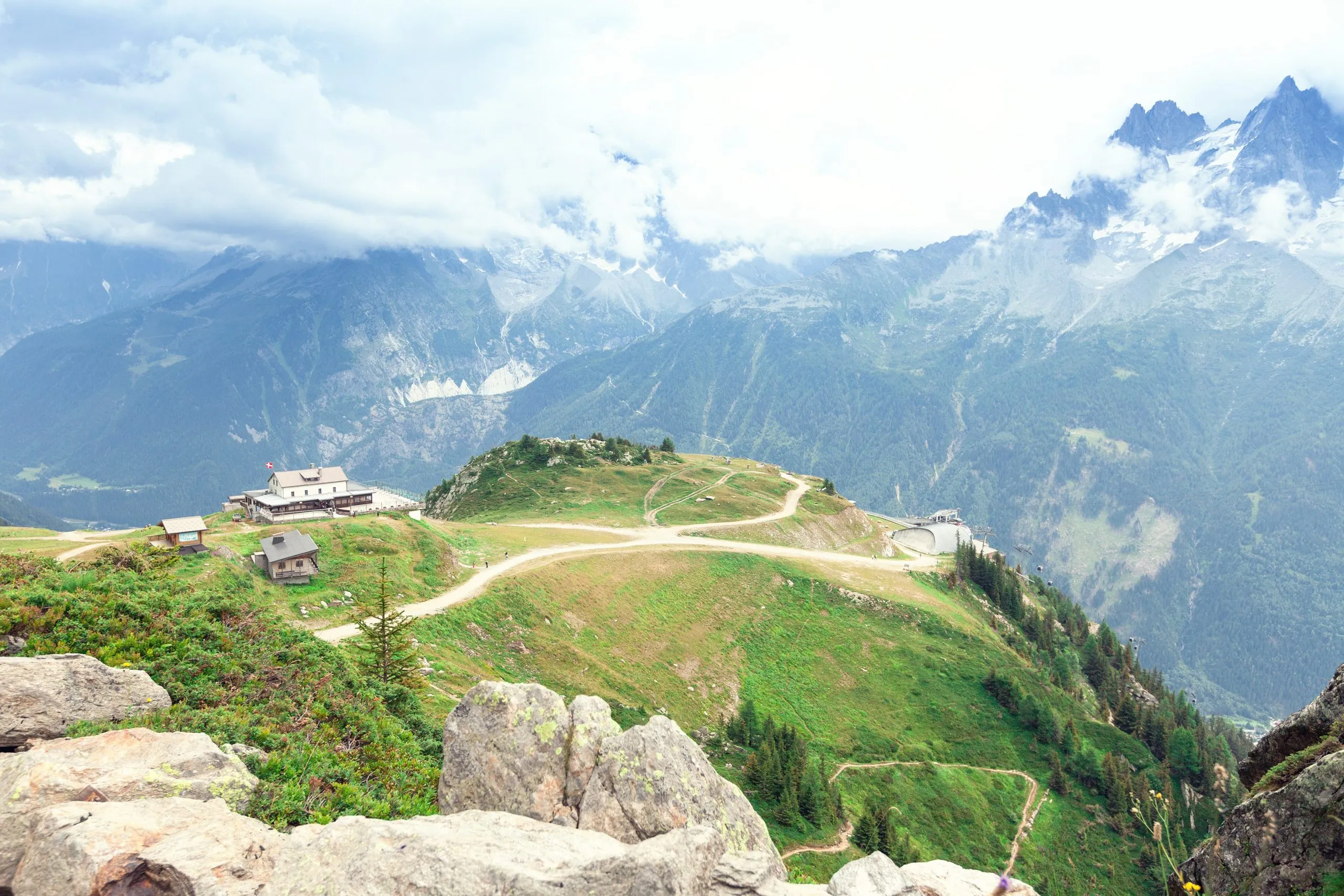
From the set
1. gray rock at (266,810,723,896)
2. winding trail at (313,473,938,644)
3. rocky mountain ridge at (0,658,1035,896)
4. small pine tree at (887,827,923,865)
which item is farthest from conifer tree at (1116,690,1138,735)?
gray rock at (266,810,723,896)

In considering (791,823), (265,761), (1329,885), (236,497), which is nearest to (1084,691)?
(791,823)

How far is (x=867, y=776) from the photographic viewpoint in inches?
2306

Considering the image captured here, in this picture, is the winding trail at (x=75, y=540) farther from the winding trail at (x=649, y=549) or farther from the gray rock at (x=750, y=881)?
the gray rock at (x=750, y=881)

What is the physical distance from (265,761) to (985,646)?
288 ft

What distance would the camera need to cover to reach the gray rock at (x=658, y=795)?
1883cm

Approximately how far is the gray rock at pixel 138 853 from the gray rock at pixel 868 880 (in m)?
12.4

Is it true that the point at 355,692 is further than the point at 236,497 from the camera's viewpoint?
No

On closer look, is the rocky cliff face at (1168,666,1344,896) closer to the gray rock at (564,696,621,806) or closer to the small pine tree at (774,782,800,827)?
the gray rock at (564,696,621,806)

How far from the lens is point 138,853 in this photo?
40.7ft

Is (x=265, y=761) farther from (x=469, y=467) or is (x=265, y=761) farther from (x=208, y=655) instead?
(x=469, y=467)

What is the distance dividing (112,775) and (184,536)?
1759 inches

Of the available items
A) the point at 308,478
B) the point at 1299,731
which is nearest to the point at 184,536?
the point at 308,478

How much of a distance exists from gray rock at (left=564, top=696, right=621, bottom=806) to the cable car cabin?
1703 inches

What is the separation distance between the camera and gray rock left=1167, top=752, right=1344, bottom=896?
13453 mm
